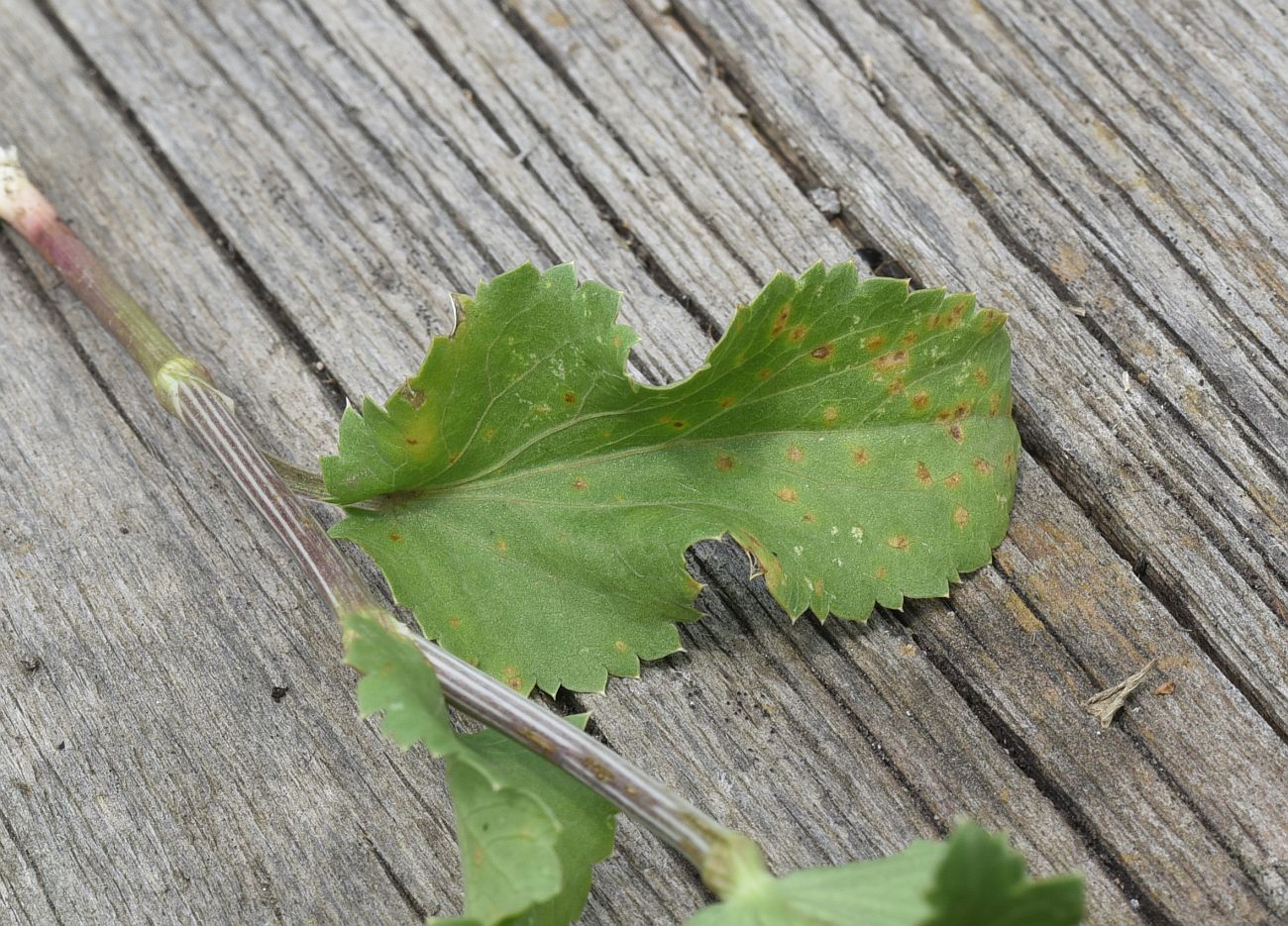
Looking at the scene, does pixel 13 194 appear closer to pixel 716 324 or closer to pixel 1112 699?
pixel 716 324

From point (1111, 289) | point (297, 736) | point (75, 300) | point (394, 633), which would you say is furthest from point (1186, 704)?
point (75, 300)

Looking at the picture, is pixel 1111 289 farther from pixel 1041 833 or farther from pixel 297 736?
pixel 297 736

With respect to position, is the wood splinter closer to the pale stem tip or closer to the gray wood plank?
the gray wood plank

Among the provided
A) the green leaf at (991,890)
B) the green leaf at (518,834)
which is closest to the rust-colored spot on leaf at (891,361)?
the green leaf at (518,834)

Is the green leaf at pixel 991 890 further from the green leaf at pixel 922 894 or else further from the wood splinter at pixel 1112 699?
the wood splinter at pixel 1112 699

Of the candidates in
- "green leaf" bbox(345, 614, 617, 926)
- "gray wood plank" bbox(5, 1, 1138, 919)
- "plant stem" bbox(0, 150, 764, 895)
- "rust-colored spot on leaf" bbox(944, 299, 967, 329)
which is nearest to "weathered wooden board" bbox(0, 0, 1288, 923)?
"gray wood plank" bbox(5, 1, 1138, 919)
